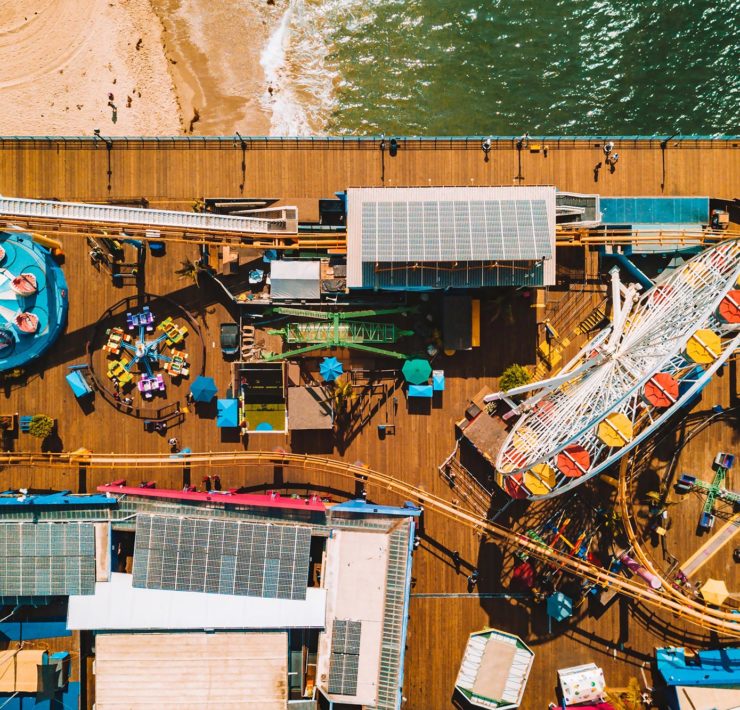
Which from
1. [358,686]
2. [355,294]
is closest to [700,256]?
[355,294]

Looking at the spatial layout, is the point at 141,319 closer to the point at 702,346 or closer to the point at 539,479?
the point at 539,479

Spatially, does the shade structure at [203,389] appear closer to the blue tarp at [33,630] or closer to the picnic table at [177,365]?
the picnic table at [177,365]

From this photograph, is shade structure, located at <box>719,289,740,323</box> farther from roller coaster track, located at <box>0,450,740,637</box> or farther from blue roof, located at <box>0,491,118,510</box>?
blue roof, located at <box>0,491,118,510</box>

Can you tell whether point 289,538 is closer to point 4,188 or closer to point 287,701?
point 287,701

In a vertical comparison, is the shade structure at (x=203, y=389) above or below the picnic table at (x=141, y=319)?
below

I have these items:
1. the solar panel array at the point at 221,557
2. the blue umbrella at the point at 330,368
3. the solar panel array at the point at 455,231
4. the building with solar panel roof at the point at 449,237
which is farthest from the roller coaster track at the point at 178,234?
the solar panel array at the point at 221,557
